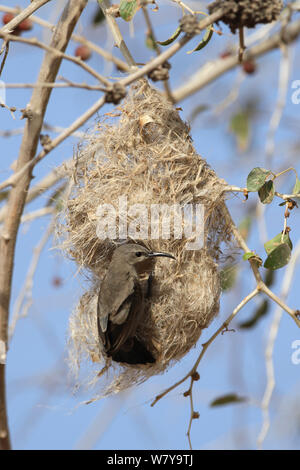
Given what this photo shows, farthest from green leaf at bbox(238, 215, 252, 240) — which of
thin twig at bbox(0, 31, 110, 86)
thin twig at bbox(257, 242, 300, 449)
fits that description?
thin twig at bbox(0, 31, 110, 86)

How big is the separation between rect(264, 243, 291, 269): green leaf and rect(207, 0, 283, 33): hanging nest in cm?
105

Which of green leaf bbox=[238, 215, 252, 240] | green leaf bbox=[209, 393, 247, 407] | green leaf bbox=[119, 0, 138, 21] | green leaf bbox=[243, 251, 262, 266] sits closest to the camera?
green leaf bbox=[243, 251, 262, 266]

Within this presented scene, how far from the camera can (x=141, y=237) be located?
3.30 metres

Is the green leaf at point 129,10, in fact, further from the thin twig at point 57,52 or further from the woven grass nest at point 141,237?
the thin twig at point 57,52

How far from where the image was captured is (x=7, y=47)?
298cm

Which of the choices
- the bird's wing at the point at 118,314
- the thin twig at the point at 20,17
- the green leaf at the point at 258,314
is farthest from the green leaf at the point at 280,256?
the thin twig at the point at 20,17

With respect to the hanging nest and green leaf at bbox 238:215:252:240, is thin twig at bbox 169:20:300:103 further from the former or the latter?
the hanging nest

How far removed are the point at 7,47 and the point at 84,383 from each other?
1.70 m

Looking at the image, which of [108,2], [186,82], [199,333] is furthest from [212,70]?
[199,333]

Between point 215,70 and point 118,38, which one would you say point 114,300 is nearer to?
point 118,38

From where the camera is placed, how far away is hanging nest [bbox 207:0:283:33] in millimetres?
2373

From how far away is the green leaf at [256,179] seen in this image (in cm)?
308

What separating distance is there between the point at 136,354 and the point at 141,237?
1.85ft

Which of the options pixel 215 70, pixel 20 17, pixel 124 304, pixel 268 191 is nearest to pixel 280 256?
pixel 268 191
